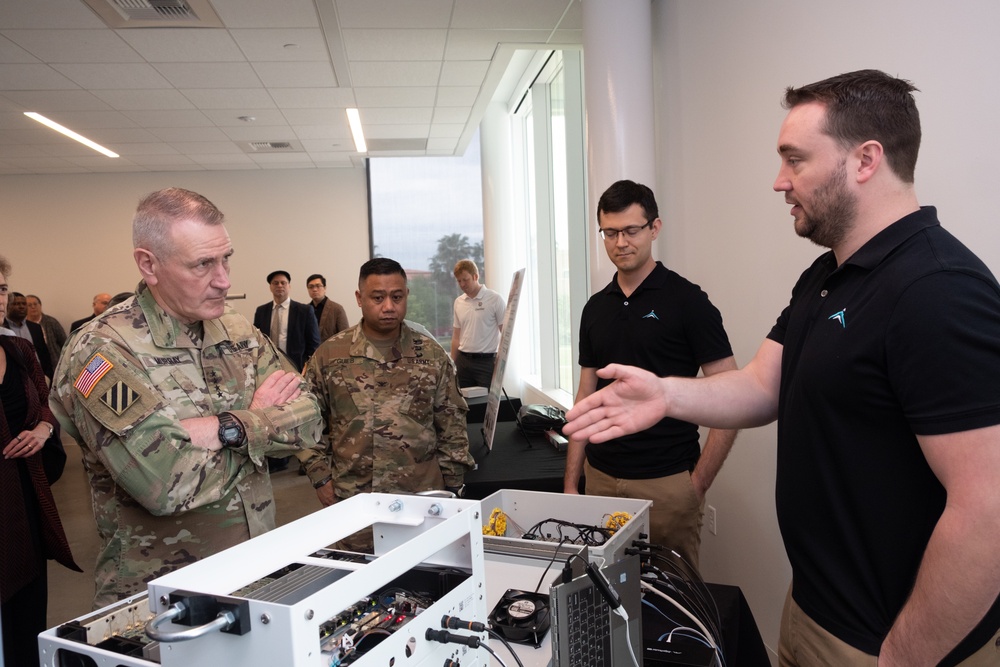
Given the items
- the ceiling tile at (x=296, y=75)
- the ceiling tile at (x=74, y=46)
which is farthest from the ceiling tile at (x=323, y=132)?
the ceiling tile at (x=74, y=46)

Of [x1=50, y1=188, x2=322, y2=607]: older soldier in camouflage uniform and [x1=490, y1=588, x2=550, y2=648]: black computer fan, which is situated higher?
[x1=50, y1=188, x2=322, y2=607]: older soldier in camouflage uniform

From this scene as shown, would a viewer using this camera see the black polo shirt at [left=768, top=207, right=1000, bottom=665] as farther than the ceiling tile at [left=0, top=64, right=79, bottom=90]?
No

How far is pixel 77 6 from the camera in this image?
3785 mm

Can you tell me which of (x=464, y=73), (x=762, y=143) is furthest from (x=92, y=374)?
(x=464, y=73)

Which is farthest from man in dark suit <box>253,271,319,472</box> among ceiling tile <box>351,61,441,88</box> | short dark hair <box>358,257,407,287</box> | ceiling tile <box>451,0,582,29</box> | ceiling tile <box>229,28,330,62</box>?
short dark hair <box>358,257,407,287</box>

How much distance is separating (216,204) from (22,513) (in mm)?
7763

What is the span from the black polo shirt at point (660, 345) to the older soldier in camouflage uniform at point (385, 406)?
2.06ft

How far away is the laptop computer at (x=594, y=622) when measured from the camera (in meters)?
0.91

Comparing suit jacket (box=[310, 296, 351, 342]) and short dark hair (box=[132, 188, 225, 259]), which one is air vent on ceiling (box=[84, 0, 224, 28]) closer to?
short dark hair (box=[132, 188, 225, 259])

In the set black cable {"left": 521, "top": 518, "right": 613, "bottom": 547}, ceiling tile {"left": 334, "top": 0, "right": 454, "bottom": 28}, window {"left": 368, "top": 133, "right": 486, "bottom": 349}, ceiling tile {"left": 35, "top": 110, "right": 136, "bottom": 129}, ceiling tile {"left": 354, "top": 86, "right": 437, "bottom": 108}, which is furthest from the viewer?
window {"left": 368, "top": 133, "right": 486, "bottom": 349}

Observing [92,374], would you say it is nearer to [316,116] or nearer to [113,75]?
[113,75]

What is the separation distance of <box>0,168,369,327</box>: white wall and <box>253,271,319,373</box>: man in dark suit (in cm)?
241

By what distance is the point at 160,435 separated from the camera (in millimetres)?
1448

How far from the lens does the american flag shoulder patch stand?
1.45 metres
